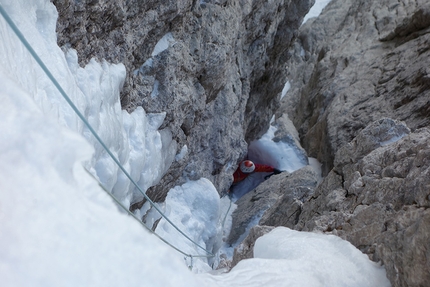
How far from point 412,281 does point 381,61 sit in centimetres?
792

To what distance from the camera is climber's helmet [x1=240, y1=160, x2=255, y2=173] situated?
9.55 metres

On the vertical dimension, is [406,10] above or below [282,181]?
above

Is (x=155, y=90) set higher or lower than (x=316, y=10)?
higher

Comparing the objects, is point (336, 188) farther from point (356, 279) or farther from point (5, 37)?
point (5, 37)

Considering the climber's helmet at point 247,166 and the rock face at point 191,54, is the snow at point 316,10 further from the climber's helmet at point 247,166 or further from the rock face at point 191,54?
the climber's helmet at point 247,166

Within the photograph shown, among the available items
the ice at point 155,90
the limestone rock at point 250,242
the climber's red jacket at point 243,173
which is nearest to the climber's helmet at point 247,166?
the climber's red jacket at point 243,173

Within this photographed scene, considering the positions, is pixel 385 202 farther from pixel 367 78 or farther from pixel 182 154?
pixel 367 78

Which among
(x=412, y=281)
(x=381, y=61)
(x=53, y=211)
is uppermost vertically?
(x=53, y=211)

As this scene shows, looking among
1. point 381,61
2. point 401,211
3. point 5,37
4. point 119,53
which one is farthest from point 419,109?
point 5,37

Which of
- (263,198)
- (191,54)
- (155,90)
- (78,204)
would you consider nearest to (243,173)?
(263,198)

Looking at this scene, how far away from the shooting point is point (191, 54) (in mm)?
4770

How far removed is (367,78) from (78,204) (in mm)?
8554

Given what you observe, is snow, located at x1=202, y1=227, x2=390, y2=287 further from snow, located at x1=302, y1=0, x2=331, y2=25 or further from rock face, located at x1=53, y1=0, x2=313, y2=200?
snow, located at x1=302, y1=0, x2=331, y2=25

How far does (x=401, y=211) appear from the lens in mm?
2379
